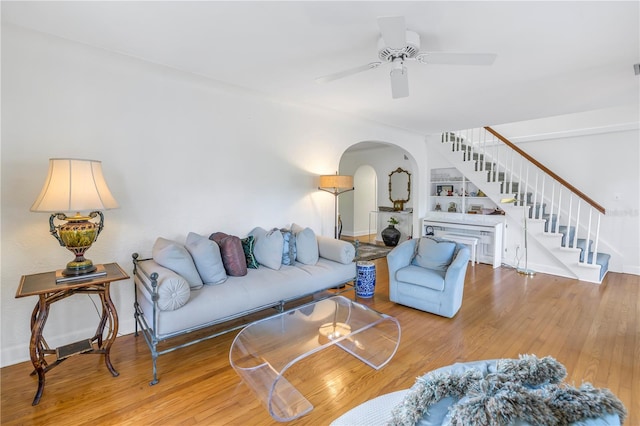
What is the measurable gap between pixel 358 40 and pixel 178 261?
230cm

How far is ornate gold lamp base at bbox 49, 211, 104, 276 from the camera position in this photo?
209 cm

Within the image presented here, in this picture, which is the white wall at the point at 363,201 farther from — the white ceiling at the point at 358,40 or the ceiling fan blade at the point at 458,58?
the ceiling fan blade at the point at 458,58

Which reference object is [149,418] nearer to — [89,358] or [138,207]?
[89,358]

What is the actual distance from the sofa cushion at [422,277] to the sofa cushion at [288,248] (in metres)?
1.23

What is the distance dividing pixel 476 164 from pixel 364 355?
4.76 meters

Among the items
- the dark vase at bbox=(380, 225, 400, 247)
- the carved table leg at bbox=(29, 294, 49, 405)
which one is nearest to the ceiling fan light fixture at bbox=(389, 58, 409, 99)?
the carved table leg at bbox=(29, 294, 49, 405)

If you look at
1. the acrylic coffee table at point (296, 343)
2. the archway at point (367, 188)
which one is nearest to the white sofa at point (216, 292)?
the acrylic coffee table at point (296, 343)

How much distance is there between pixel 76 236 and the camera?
2.11 m

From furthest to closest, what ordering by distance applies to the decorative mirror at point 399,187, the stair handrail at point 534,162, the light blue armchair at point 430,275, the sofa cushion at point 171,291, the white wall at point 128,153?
1. the decorative mirror at point 399,187
2. the stair handrail at point 534,162
3. the light blue armchair at point 430,275
4. the white wall at point 128,153
5. the sofa cushion at point 171,291

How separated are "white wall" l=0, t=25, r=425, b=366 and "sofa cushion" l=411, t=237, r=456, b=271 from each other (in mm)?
1703

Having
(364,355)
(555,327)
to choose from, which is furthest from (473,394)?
(555,327)

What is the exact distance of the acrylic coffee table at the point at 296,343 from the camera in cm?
194

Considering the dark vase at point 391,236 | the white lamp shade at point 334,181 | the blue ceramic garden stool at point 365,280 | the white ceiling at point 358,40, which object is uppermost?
the white ceiling at point 358,40

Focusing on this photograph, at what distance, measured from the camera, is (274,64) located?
2744mm
